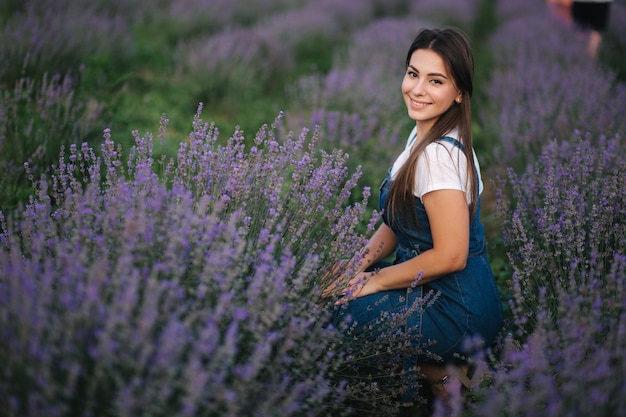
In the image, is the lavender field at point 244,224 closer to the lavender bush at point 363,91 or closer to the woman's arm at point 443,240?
the lavender bush at point 363,91

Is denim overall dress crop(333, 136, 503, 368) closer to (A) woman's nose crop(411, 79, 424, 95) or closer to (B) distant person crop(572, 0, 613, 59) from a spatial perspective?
(A) woman's nose crop(411, 79, 424, 95)

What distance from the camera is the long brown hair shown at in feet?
6.94

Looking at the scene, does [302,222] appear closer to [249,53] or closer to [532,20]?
[249,53]

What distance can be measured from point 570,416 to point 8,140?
2990 mm

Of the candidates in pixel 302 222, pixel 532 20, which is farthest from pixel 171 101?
pixel 532 20

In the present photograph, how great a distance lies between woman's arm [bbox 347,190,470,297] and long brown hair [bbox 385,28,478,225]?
13 cm

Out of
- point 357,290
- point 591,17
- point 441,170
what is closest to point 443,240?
point 441,170

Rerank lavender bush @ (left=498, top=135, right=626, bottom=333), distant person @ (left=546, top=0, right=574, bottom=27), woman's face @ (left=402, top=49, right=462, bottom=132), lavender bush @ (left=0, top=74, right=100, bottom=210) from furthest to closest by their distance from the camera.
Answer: distant person @ (left=546, top=0, right=574, bottom=27)
lavender bush @ (left=0, top=74, right=100, bottom=210)
woman's face @ (left=402, top=49, right=462, bottom=132)
lavender bush @ (left=498, top=135, right=626, bottom=333)

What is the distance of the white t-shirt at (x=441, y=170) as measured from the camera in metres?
1.99

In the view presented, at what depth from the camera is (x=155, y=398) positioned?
118cm

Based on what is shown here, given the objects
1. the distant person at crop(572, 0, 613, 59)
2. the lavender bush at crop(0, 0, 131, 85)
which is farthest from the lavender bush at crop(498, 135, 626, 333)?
the distant person at crop(572, 0, 613, 59)

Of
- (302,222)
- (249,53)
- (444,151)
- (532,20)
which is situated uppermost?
(532,20)

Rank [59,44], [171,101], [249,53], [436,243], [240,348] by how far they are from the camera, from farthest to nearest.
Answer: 1. [249,53]
2. [171,101]
3. [59,44]
4. [436,243]
5. [240,348]

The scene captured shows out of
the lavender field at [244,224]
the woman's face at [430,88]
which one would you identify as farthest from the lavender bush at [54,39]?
the woman's face at [430,88]
